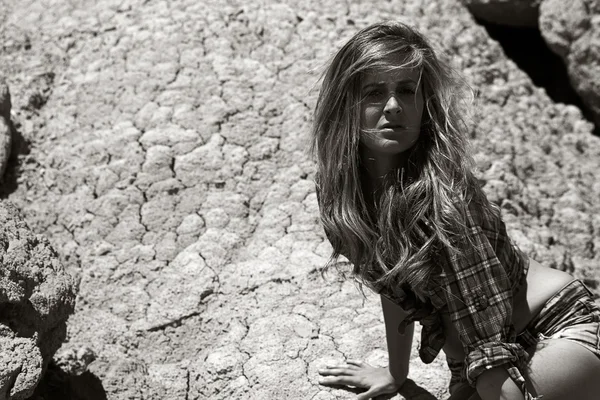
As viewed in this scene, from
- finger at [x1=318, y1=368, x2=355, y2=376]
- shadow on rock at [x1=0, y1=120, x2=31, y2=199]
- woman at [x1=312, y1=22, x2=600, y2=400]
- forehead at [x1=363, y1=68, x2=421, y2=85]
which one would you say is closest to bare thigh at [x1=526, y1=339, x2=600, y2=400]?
woman at [x1=312, y1=22, x2=600, y2=400]

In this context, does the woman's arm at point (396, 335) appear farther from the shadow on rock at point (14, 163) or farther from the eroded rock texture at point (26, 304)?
the shadow on rock at point (14, 163)

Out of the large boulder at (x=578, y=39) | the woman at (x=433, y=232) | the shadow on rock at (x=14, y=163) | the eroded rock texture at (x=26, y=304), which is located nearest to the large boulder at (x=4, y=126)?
the shadow on rock at (x=14, y=163)

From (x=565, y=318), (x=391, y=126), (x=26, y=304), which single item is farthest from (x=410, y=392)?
(x=26, y=304)

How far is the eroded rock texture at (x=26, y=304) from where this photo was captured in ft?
5.38

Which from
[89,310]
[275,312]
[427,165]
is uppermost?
[427,165]

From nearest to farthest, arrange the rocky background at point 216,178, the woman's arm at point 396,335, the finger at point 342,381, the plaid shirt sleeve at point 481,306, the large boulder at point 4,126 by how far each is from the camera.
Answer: the plaid shirt sleeve at point 481,306
the woman's arm at point 396,335
the finger at point 342,381
the rocky background at point 216,178
the large boulder at point 4,126

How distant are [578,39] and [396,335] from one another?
1.98 m

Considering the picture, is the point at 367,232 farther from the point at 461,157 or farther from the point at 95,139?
the point at 95,139

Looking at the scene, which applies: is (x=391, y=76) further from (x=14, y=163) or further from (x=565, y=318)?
(x=14, y=163)

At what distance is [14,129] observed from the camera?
273 cm

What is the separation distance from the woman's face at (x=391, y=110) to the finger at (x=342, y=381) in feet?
1.99

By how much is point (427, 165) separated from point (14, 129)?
170cm

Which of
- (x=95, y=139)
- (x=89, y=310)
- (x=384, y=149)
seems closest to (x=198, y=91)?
(x=95, y=139)

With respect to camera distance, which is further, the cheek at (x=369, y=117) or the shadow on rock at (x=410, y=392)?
the shadow on rock at (x=410, y=392)
